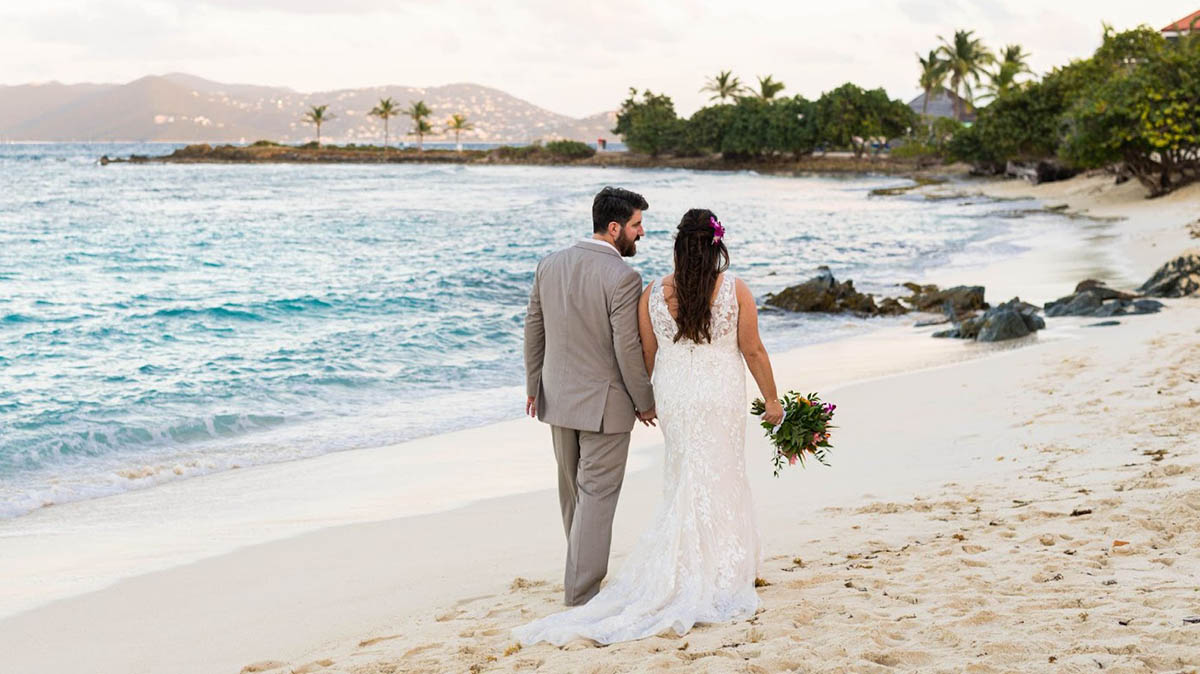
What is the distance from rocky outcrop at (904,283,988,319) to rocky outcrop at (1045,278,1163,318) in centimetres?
131

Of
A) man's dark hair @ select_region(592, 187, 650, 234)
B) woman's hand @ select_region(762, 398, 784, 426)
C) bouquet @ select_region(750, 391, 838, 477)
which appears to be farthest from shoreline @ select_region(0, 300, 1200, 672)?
man's dark hair @ select_region(592, 187, 650, 234)

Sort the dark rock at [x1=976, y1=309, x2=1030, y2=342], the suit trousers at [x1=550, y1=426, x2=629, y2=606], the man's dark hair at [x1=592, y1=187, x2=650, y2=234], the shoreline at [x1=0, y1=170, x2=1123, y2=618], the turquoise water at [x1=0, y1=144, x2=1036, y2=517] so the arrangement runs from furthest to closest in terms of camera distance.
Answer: the dark rock at [x1=976, y1=309, x2=1030, y2=342] → the turquoise water at [x1=0, y1=144, x2=1036, y2=517] → the shoreline at [x1=0, y1=170, x2=1123, y2=618] → the suit trousers at [x1=550, y1=426, x2=629, y2=606] → the man's dark hair at [x1=592, y1=187, x2=650, y2=234]

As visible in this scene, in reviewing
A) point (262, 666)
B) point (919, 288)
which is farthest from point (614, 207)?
point (919, 288)

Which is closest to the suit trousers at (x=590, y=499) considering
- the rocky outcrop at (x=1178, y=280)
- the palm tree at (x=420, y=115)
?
the rocky outcrop at (x=1178, y=280)

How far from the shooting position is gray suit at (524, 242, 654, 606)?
4.92 metres

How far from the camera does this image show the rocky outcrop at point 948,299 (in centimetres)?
1720

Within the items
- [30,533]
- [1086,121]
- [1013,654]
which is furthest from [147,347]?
[1086,121]

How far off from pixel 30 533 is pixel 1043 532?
268 inches

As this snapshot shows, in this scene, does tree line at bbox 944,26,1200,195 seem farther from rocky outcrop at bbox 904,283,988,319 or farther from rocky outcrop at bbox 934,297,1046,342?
rocky outcrop at bbox 934,297,1046,342

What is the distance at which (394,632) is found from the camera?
199 inches

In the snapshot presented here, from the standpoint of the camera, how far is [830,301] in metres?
18.8

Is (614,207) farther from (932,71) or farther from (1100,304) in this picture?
(932,71)

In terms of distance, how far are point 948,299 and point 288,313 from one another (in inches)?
485

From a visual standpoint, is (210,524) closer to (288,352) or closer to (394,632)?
(394,632)
